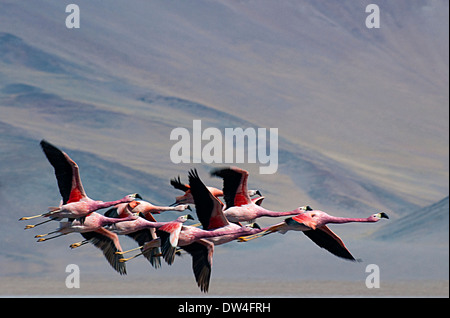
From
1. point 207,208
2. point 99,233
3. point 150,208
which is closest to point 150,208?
point 150,208

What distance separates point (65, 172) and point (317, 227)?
10.8 meters

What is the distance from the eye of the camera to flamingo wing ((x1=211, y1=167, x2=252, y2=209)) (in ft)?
137

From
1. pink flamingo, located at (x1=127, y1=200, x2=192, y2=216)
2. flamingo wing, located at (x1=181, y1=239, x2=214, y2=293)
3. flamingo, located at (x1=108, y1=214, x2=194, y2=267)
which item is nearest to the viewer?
flamingo wing, located at (x1=181, y1=239, x2=214, y2=293)

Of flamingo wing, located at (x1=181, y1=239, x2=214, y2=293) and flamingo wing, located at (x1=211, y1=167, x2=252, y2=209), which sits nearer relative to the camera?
flamingo wing, located at (x1=181, y1=239, x2=214, y2=293)

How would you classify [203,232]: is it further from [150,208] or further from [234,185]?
[150,208]

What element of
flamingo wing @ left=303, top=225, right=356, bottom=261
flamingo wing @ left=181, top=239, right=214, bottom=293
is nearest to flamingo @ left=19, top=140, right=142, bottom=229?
flamingo wing @ left=181, top=239, right=214, bottom=293

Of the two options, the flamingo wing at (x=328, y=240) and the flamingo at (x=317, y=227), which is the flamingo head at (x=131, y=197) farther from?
the flamingo wing at (x=328, y=240)

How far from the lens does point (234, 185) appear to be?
42.0 m

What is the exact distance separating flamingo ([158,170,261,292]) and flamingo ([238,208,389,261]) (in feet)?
3.02

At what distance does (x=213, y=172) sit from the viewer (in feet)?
136

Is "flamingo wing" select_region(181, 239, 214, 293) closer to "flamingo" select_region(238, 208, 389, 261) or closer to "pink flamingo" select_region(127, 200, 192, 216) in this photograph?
"flamingo" select_region(238, 208, 389, 261)

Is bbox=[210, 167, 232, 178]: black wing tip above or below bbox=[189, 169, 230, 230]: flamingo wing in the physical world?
above

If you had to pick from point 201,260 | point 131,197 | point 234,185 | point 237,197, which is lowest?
point 201,260
